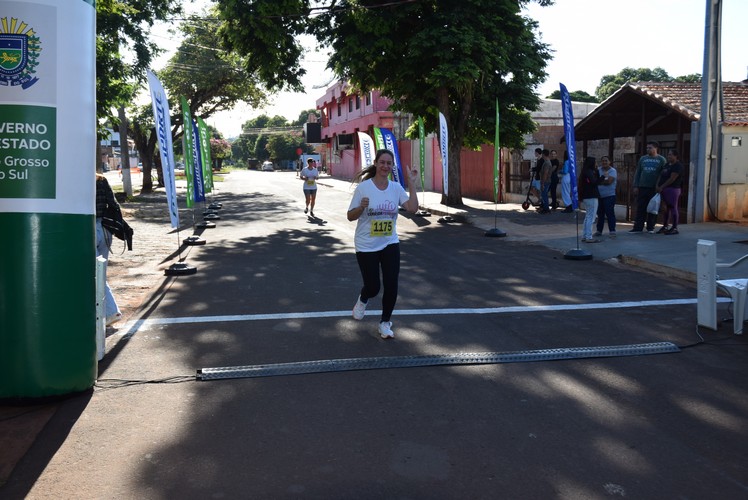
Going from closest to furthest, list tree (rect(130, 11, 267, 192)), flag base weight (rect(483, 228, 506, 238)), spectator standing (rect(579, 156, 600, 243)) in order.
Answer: spectator standing (rect(579, 156, 600, 243))
flag base weight (rect(483, 228, 506, 238))
tree (rect(130, 11, 267, 192))

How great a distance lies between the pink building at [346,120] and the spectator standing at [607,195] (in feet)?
102

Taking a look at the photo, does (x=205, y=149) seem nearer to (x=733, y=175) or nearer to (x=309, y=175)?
(x=309, y=175)

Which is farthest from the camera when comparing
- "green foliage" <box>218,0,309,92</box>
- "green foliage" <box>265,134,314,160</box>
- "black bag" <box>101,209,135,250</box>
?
"green foliage" <box>265,134,314,160</box>

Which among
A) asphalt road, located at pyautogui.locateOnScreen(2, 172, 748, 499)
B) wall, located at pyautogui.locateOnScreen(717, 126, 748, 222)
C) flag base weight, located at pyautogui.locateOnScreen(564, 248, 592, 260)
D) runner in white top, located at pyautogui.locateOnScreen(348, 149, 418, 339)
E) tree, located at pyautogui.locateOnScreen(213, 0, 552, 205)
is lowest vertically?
asphalt road, located at pyautogui.locateOnScreen(2, 172, 748, 499)

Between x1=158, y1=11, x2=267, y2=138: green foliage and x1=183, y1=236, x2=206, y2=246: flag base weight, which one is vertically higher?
x1=158, y1=11, x2=267, y2=138: green foliage

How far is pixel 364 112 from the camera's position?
165 ft

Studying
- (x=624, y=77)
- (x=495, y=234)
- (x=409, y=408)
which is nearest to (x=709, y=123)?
(x=495, y=234)

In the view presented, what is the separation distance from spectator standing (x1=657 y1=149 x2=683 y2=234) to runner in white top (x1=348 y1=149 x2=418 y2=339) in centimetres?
887

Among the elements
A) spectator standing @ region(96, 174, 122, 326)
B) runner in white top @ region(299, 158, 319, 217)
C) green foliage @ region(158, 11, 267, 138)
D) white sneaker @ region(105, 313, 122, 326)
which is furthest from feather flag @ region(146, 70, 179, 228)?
green foliage @ region(158, 11, 267, 138)

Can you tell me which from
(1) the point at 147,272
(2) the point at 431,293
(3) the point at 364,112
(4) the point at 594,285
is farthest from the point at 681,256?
(3) the point at 364,112

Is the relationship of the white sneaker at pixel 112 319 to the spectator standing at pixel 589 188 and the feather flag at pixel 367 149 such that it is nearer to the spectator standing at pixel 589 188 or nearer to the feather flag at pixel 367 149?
the spectator standing at pixel 589 188

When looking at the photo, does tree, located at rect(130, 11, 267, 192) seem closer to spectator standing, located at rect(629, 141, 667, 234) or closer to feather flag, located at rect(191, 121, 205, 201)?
feather flag, located at rect(191, 121, 205, 201)

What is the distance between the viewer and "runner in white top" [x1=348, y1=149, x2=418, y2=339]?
6.48m

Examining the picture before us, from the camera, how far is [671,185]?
1366 cm
